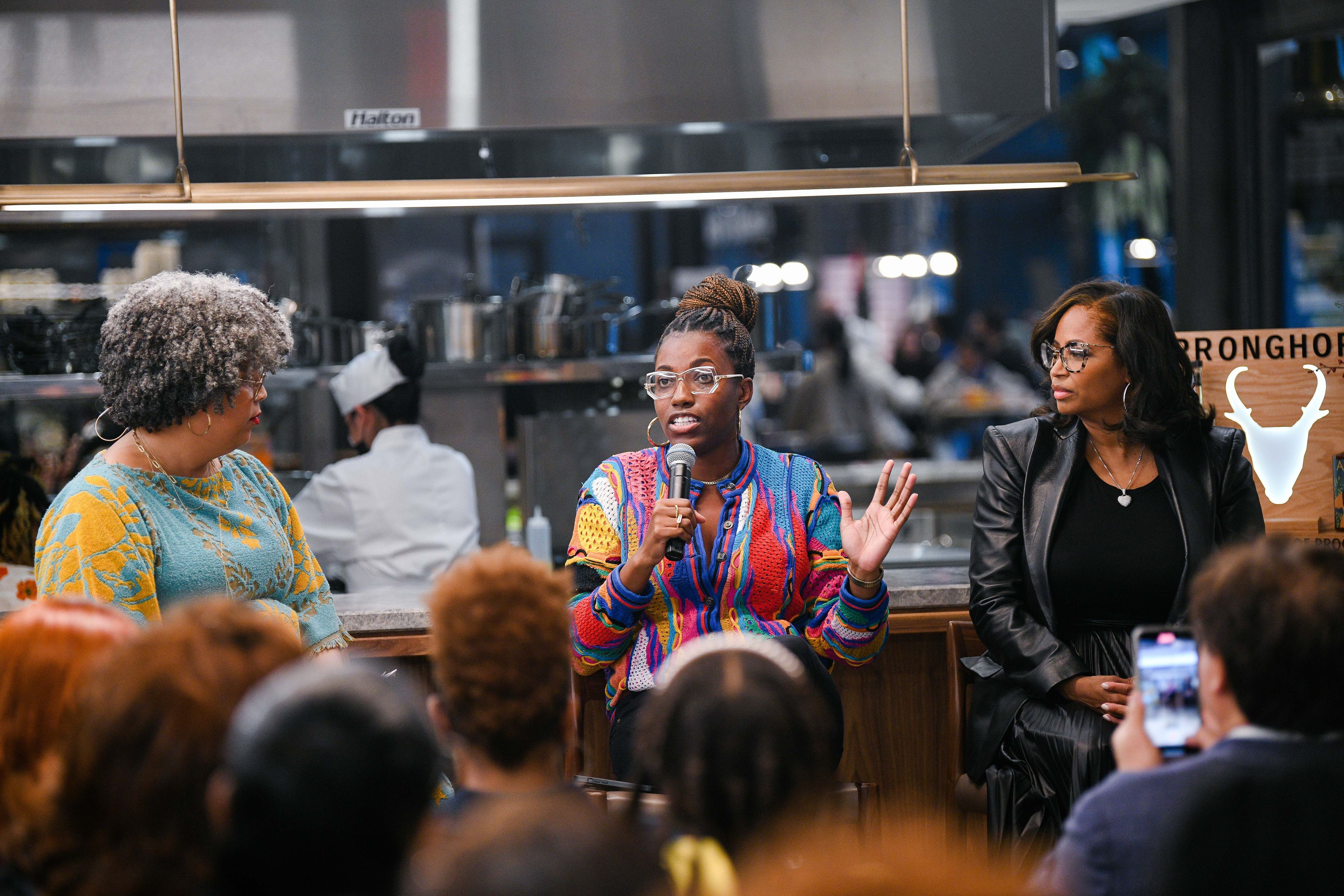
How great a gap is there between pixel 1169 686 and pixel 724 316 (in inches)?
53.0

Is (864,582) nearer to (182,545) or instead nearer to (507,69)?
(182,545)

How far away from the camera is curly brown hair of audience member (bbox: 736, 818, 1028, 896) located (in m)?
0.99

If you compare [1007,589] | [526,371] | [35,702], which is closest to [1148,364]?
[1007,589]

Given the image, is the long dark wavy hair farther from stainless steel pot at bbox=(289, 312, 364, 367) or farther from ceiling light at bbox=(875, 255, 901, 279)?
ceiling light at bbox=(875, 255, 901, 279)

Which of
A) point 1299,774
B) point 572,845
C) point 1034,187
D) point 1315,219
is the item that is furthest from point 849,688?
point 1315,219

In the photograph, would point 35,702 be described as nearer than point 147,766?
No

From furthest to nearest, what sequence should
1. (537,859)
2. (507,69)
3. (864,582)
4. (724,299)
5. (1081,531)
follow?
(507,69), (724,299), (1081,531), (864,582), (537,859)

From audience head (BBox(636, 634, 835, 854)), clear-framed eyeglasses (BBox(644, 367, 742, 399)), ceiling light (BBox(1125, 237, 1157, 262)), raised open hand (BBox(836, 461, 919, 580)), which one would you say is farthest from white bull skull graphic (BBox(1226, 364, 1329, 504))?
ceiling light (BBox(1125, 237, 1157, 262))

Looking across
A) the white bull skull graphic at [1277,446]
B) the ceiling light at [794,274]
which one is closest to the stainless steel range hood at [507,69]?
the white bull skull graphic at [1277,446]

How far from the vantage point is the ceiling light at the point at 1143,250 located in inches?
378

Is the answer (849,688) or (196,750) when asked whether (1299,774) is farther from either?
(849,688)

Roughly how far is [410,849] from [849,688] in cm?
230

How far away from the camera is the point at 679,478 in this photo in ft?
8.62

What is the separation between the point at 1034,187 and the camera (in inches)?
135
